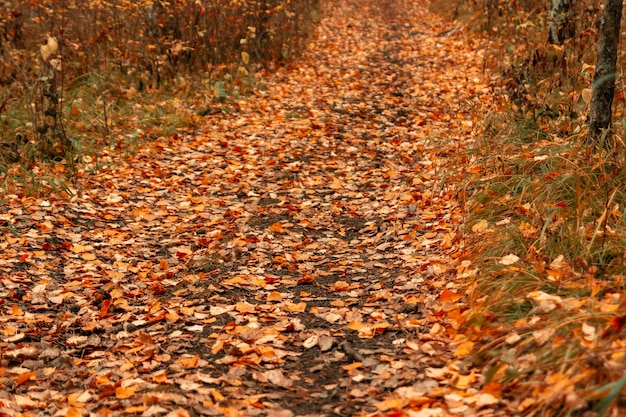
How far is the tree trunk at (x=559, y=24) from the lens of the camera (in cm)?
858

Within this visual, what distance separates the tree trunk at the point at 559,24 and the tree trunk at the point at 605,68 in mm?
3877

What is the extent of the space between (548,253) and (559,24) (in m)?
5.67

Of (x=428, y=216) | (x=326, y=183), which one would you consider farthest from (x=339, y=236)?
(x=326, y=183)

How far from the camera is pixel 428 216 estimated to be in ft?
19.3

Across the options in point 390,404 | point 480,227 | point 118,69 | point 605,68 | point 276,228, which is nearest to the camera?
point 390,404

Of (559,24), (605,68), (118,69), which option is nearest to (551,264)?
(605,68)

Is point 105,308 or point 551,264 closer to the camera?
point 551,264

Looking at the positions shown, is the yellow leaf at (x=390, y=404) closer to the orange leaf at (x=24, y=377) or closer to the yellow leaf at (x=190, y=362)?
the yellow leaf at (x=190, y=362)

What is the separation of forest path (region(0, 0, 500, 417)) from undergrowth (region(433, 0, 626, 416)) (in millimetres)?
227

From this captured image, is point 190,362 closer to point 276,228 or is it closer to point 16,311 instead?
point 16,311

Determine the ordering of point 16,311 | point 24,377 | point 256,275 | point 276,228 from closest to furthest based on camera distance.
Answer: point 24,377 → point 16,311 → point 256,275 → point 276,228

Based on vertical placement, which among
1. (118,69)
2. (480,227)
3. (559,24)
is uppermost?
(559,24)

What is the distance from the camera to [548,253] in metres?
→ 4.13

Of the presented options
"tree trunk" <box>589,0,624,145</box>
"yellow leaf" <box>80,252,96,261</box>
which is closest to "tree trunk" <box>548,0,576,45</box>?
"tree trunk" <box>589,0,624,145</box>
